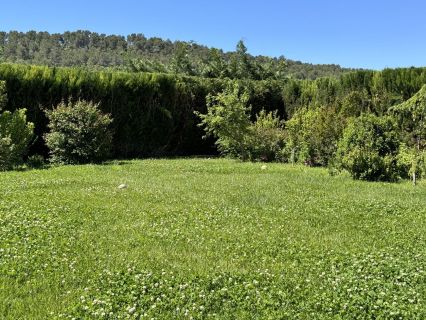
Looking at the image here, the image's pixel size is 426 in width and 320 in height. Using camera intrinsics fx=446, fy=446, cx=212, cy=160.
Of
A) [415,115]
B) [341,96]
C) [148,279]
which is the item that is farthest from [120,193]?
[341,96]

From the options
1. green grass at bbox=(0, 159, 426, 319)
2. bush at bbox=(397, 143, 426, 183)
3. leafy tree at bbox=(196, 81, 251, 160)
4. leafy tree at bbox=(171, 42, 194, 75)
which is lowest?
green grass at bbox=(0, 159, 426, 319)

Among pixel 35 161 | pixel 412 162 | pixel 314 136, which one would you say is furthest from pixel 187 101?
pixel 412 162

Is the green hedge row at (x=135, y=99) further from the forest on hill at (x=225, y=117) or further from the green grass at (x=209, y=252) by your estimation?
the green grass at (x=209, y=252)

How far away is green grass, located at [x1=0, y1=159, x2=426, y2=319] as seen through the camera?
463 cm

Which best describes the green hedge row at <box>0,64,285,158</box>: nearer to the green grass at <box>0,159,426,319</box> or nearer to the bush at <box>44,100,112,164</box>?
the bush at <box>44,100,112,164</box>

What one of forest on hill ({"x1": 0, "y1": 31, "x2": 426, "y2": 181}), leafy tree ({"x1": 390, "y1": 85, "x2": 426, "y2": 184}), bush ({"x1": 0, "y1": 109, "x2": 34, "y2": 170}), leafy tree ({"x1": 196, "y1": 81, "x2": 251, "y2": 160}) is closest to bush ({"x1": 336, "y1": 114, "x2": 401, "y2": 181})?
forest on hill ({"x1": 0, "y1": 31, "x2": 426, "y2": 181})

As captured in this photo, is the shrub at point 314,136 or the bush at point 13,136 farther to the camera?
the shrub at point 314,136

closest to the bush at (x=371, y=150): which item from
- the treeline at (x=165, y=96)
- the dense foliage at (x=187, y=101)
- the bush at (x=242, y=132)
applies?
the dense foliage at (x=187, y=101)

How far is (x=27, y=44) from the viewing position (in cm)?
5744

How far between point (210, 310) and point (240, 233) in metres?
2.69

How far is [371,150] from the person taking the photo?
13.5 metres

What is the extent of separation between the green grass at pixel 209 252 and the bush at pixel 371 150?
214 cm

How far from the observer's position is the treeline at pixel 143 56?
3180 cm

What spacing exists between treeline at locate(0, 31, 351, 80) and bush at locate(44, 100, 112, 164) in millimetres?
14038
